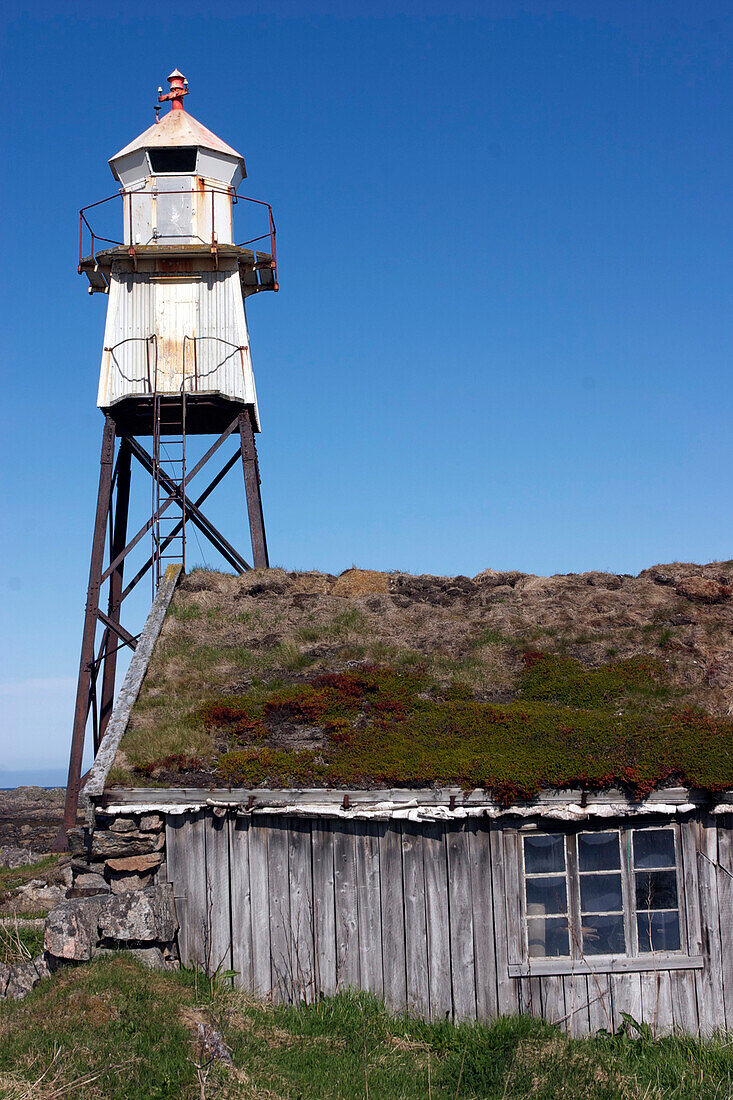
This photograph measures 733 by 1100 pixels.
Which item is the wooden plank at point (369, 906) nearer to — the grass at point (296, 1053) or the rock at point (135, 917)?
the grass at point (296, 1053)

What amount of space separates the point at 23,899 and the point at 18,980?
18.6 ft

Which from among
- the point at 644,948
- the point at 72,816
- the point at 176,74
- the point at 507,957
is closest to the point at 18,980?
the point at 507,957

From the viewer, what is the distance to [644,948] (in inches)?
433

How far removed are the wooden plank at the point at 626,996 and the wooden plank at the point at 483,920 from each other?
48.7 inches

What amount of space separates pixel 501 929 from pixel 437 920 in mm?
684

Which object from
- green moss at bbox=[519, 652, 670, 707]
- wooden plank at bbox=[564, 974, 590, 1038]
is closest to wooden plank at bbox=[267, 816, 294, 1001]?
wooden plank at bbox=[564, 974, 590, 1038]

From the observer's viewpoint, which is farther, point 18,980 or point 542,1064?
point 18,980

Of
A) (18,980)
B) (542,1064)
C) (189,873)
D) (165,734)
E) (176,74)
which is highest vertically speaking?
(176,74)

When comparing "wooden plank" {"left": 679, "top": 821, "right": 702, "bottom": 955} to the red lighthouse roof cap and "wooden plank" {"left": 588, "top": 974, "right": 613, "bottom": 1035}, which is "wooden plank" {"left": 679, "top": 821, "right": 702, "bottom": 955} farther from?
the red lighthouse roof cap

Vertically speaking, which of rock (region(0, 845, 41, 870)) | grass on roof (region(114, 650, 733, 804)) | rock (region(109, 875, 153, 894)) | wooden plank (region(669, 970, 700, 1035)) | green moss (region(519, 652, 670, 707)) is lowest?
wooden plank (region(669, 970, 700, 1035))

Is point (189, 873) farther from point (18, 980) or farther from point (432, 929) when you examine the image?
point (432, 929)

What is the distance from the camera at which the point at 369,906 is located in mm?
11188

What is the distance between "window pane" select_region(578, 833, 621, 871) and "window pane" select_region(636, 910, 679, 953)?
618mm

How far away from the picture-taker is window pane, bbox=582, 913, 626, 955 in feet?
36.2
